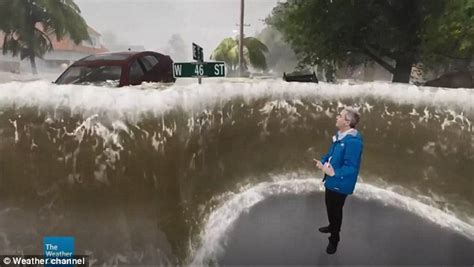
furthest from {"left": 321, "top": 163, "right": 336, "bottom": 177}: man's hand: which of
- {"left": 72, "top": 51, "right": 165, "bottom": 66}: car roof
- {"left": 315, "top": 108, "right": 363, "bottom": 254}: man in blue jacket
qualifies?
{"left": 72, "top": 51, "right": 165, "bottom": 66}: car roof

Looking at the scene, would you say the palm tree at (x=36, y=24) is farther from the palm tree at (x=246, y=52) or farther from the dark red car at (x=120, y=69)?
the palm tree at (x=246, y=52)

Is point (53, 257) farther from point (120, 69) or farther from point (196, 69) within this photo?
point (196, 69)

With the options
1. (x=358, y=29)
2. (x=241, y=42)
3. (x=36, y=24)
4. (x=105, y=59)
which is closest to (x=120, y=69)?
(x=105, y=59)

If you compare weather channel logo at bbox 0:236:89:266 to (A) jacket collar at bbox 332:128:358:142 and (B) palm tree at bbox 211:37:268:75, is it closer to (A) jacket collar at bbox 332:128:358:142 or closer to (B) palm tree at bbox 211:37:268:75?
(B) palm tree at bbox 211:37:268:75

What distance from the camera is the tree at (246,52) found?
7.68 feet

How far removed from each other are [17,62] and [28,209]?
0.94 meters

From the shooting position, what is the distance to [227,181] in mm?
2441

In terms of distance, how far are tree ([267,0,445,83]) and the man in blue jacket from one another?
0.44 metres

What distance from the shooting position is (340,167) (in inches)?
88.6

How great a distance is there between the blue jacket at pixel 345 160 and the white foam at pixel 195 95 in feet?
1.08

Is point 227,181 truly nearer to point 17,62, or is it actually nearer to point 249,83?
point 249,83

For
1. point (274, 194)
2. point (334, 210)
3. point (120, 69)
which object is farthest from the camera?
point (274, 194)

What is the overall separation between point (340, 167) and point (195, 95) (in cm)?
105

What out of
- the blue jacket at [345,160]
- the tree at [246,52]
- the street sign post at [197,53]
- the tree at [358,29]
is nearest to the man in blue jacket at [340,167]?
the blue jacket at [345,160]
